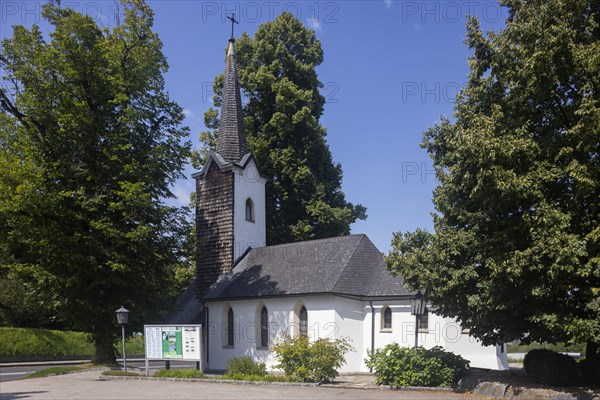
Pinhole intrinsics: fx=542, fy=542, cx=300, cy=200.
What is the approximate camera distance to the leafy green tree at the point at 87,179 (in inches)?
944

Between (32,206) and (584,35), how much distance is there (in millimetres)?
21711

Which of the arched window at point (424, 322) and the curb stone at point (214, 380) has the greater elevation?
the arched window at point (424, 322)

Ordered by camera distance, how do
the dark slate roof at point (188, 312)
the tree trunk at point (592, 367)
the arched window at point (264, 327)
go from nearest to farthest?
the tree trunk at point (592, 367)
the arched window at point (264, 327)
the dark slate roof at point (188, 312)

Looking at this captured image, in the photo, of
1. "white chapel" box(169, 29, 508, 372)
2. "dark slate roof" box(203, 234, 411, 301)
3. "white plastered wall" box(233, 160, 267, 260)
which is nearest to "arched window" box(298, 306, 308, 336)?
"white chapel" box(169, 29, 508, 372)

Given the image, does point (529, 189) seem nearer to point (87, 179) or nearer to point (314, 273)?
point (314, 273)

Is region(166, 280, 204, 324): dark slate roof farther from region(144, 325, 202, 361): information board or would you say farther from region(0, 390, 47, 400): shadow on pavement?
region(0, 390, 47, 400): shadow on pavement

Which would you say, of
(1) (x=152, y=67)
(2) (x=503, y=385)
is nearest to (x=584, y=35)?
(2) (x=503, y=385)

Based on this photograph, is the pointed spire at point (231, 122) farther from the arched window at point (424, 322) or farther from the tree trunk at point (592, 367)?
the tree trunk at point (592, 367)

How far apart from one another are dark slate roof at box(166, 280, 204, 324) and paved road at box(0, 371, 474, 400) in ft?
31.5

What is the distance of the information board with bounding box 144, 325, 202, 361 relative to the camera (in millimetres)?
21844

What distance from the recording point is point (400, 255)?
19.8 meters

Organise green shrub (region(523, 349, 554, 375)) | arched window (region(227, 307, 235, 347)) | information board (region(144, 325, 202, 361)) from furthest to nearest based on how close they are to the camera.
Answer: arched window (region(227, 307, 235, 347)), information board (region(144, 325, 202, 361)), green shrub (region(523, 349, 554, 375))

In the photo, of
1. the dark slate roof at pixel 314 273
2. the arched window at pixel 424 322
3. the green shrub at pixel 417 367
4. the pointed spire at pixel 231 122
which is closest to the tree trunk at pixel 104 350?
the dark slate roof at pixel 314 273

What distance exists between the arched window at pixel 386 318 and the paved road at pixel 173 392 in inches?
300
